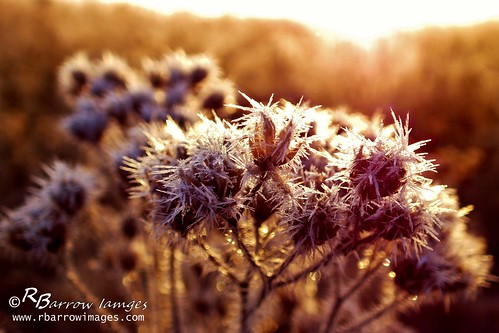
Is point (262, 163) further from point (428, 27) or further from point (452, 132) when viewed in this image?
point (428, 27)

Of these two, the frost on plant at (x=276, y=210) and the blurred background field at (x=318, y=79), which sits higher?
the frost on plant at (x=276, y=210)

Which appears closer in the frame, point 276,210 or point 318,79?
point 276,210

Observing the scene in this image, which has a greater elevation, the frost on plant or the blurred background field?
the frost on plant

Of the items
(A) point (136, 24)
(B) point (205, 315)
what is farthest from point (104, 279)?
(A) point (136, 24)

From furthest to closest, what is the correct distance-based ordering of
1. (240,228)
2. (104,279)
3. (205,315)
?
(104,279), (205,315), (240,228)

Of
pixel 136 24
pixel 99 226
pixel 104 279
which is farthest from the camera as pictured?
pixel 136 24

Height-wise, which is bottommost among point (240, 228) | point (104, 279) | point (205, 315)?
point (104, 279)

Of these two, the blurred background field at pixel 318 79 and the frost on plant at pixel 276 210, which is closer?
the frost on plant at pixel 276 210

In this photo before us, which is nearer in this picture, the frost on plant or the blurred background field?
the frost on plant
